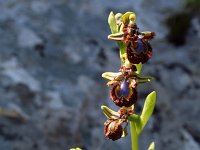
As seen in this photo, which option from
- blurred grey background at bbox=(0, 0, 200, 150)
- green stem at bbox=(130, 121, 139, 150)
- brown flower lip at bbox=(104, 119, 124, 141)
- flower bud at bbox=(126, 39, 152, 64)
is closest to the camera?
flower bud at bbox=(126, 39, 152, 64)

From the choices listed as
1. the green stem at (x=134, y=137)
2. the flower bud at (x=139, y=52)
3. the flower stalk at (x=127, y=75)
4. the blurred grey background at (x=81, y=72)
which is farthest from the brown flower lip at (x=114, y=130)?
the blurred grey background at (x=81, y=72)

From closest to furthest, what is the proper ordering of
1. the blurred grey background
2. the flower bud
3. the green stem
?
the flower bud, the green stem, the blurred grey background

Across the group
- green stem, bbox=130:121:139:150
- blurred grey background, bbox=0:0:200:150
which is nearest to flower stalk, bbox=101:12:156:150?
green stem, bbox=130:121:139:150

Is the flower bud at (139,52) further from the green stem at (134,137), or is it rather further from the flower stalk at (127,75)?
the green stem at (134,137)

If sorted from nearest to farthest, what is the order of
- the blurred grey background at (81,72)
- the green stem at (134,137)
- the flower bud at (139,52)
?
the flower bud at (139,52)
the green stem at (134,137)
the blurred grey background at (81,72)

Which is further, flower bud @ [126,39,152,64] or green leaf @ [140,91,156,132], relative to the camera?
green leaf @ [140,91,156,132]

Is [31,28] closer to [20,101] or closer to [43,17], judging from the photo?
[43,17]

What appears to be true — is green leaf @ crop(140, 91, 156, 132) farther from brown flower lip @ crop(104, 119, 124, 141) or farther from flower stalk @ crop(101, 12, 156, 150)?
brown flower lip @ crop(104, 119, 124, 141)

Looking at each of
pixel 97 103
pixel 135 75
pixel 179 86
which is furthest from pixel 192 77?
pixel 135 75
